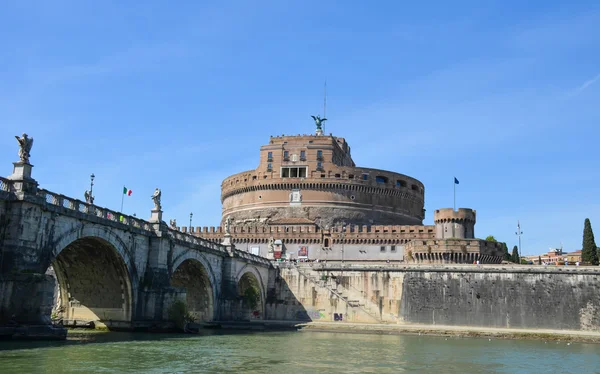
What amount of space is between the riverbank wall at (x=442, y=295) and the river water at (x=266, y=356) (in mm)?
14928

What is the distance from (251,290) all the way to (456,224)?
2787 centimetres

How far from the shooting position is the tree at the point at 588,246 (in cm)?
6631

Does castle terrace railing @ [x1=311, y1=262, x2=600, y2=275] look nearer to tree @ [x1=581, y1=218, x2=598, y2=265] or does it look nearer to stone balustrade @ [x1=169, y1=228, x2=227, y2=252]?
tree @ [x1=581, y1=218, x2=598, y2=265]

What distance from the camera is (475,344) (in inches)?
1581

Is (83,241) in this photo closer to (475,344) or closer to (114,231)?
(114,231)

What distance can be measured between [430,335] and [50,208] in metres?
31.7

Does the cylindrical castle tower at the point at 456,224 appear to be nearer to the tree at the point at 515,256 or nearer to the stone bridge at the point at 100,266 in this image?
the tree at the point at 515,256

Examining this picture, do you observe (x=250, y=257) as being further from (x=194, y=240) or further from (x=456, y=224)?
(x=456, y=224)

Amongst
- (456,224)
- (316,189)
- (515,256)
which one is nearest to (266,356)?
(456,224)

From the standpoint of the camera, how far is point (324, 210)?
85938mm

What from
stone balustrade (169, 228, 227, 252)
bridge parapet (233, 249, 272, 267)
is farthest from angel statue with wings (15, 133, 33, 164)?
bridge parapet (233, 249, 272, 267)

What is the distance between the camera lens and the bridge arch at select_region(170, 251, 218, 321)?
4541cm

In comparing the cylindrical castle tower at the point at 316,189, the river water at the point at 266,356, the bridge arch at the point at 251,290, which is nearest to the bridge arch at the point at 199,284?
the bridge arch at the point at 251,290

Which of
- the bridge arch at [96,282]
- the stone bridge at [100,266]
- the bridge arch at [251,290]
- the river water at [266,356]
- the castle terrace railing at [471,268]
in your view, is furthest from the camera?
the castle terrace railing at [471,268]
